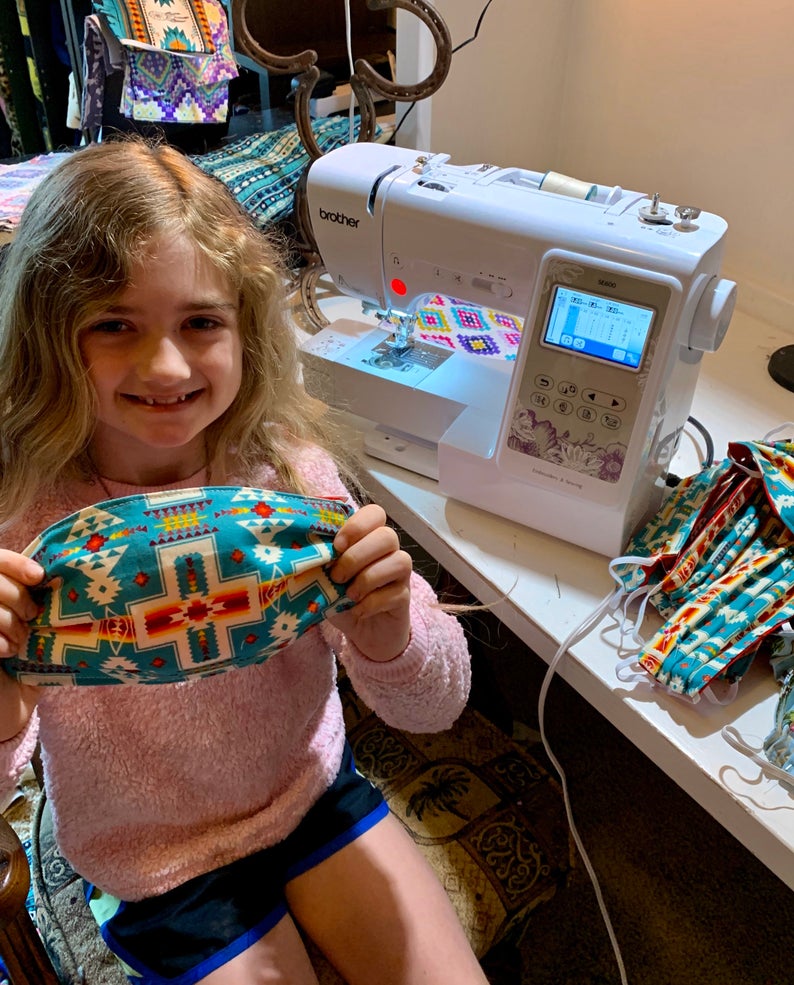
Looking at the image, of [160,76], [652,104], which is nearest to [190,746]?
[652,104]


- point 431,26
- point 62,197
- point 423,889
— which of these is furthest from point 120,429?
point 431,26

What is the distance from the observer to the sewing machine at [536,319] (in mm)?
800

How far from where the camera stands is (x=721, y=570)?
0.82 metres

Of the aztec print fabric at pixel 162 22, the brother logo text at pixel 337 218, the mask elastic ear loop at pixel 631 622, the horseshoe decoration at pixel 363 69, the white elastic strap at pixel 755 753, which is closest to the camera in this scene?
the white elastic strap at pixel 755 753

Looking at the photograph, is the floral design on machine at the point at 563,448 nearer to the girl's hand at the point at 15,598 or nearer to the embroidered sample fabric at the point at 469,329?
the embroidered sample fabric at the point at 469,329

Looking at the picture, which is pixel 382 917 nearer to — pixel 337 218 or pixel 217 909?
pixel 217 909

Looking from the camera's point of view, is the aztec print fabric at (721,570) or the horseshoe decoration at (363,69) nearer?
the aztec print fabric at (721,570)

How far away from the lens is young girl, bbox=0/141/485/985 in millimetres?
706

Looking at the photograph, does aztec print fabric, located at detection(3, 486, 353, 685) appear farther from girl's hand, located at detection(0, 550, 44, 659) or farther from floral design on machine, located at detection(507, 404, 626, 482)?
floral design on machine, located at detection(507, 404, 626, 482)

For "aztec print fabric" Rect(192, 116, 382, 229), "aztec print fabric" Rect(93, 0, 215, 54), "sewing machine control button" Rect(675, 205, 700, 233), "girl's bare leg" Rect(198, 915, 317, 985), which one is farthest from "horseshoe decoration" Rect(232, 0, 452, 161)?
"girl's bare leg" Rect(198, 915, 317, 985)

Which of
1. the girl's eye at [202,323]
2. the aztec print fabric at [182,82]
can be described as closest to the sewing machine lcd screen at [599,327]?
the girl's eye at [202,323]

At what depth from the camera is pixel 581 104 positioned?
5.24 feet

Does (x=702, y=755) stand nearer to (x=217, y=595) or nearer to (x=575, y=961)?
(x=217, y=595)

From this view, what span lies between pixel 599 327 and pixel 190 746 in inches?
22.8
